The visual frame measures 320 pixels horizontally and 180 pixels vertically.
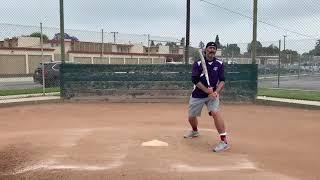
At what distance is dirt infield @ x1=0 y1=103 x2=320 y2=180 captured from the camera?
609 centimetres

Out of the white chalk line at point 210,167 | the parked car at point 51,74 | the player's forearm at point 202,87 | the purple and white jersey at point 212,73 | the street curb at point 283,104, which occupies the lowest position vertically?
the white chalk line at point 210,167

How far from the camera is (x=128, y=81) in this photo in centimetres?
1553

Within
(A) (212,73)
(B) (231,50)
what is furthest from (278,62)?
(A) (212,73)

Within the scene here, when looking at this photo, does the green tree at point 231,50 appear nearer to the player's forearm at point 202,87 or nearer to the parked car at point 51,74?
the parked car at point 51,74

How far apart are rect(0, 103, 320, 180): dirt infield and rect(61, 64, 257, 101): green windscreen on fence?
2.90 metres

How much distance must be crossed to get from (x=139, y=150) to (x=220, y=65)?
6.45 feet

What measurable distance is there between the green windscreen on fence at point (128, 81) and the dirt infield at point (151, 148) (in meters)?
2.90

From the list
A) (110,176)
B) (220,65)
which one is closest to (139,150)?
(110,176)

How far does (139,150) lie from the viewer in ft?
23.9

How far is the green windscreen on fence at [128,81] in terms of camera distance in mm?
15469

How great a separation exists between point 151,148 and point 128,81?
8.23 metres

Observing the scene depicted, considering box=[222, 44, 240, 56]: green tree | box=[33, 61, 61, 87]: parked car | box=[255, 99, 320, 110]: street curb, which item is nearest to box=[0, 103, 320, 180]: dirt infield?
box=[255, 99, 320, 110]: street curb

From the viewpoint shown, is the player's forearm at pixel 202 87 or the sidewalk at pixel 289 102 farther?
the sidewalk at pixel 289 102

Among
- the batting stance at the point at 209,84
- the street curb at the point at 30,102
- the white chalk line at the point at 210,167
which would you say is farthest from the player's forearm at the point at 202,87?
the street curb at the point at 30,102
